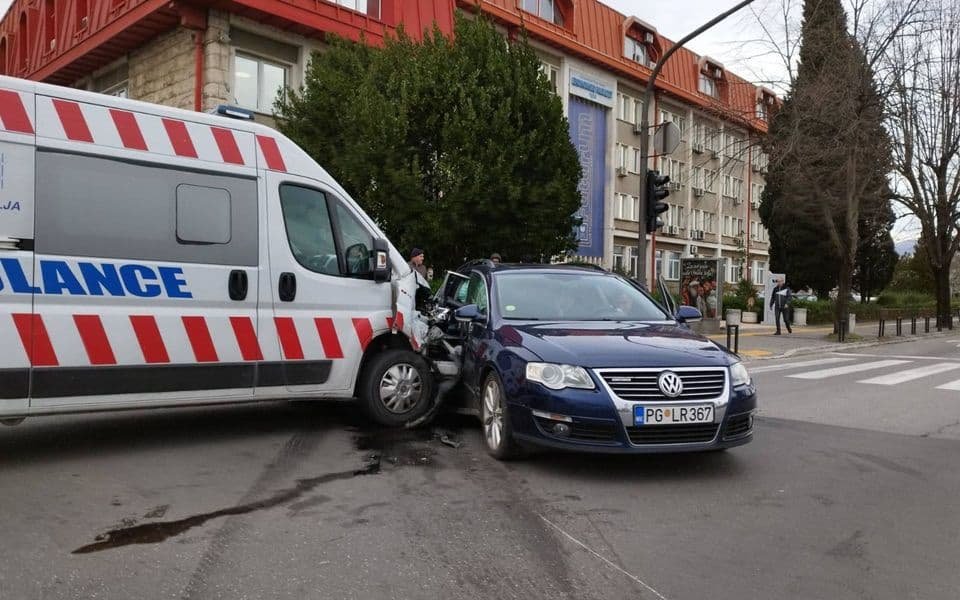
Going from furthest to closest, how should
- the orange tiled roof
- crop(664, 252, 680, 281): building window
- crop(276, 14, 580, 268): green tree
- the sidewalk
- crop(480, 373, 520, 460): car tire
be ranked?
crop(664, 252, 680, 281): building window
the orange tiled roof
the sidewalk
crop(276, 14, 580, 268): green tree
crop(480, 373, 520, 460): car tire

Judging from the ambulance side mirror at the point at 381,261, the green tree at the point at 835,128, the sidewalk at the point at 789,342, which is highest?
the green tree at the point at 835,128

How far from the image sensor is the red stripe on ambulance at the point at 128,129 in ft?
18.9

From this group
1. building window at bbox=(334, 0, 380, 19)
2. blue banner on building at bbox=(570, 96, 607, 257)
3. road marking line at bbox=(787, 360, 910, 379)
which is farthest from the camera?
blue banner on building at bbox=(570, 96, 607, 257)

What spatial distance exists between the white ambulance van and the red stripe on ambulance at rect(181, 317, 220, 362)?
0.01 m

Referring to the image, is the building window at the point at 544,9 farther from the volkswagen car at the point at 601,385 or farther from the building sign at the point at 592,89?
the volkswagen car at the point at 601,385

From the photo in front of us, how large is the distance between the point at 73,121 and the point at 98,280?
1131 mm

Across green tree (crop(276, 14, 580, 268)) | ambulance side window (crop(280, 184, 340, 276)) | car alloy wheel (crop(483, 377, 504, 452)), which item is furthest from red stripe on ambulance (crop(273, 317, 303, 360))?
green tree (crop(276, 14, 580, 268))

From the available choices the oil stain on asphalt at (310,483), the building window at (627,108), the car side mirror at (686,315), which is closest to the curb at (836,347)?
the car side mirror at (686,315)

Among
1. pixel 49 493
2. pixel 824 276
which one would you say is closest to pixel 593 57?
pixel 824 276

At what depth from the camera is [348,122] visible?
15688mm

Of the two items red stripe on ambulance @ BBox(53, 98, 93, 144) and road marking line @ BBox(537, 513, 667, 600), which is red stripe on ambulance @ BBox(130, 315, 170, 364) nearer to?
red stripe on ambulance @ BBox(53, 98, 93, 144)

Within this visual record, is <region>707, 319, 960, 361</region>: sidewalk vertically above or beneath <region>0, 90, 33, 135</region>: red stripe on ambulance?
beneath

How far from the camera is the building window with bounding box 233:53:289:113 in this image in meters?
20.4

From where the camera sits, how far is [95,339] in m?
5.62
